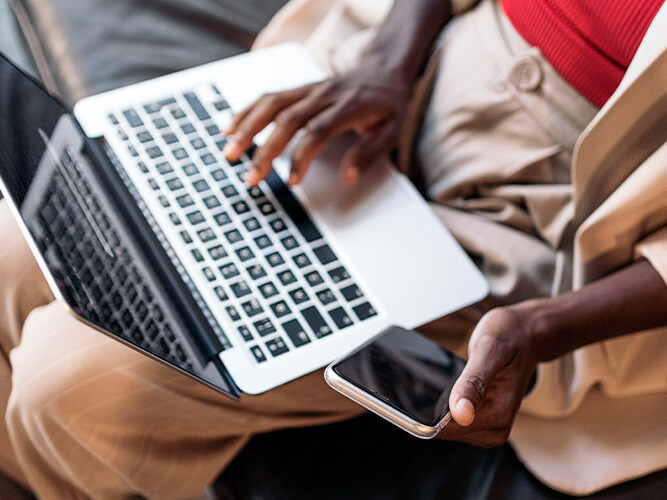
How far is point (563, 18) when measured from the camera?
26.9 inches

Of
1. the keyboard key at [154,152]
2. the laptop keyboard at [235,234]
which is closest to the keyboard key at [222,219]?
the laptop keyboard at [235,234]

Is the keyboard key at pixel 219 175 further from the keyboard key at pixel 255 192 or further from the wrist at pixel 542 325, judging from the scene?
the wrist at pixel 542 325

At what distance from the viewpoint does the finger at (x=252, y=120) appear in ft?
2.43

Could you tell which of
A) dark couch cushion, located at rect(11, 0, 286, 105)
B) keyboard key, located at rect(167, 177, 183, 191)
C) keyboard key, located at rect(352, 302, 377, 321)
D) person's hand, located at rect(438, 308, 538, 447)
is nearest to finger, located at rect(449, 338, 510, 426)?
person's hand, located at rect(438, 308, 538, 447)

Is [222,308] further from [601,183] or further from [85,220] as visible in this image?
[601,183]

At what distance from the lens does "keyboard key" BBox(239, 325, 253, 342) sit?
63 cm

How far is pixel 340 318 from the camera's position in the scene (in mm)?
652

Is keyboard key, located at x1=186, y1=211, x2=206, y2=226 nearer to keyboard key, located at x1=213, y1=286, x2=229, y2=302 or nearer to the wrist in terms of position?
keyboard key, located at x1=213, y1=286, x2=229, y2=302

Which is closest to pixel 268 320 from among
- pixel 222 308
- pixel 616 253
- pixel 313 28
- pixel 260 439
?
pixel 222 308

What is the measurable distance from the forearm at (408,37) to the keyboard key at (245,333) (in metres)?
0.35

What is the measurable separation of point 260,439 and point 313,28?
21.7 inches

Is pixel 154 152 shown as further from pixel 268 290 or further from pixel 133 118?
pixel 268 290

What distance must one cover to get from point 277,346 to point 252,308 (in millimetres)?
44

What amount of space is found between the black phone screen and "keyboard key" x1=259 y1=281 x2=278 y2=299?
0.11 metres
